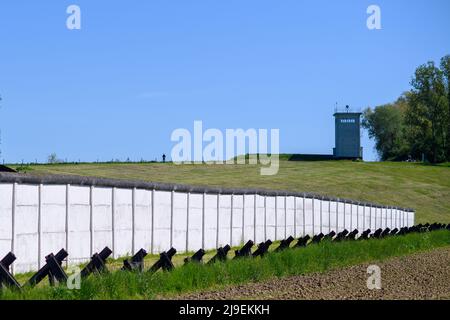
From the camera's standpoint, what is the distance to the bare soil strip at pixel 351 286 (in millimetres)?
16609

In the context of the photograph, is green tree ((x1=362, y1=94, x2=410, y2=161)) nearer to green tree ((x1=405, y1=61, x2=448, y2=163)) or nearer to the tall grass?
green tree ((x1=405, y1=61, x2=448, y2=163))

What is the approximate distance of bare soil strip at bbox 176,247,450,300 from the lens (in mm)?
16609

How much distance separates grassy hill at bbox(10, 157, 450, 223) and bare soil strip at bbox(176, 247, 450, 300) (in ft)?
170

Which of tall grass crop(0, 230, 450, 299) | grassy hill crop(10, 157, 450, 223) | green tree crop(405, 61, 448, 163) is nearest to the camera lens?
tall grass crop(0, 230, 450, 299)

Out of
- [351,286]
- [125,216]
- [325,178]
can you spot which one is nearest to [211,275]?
[351,286]

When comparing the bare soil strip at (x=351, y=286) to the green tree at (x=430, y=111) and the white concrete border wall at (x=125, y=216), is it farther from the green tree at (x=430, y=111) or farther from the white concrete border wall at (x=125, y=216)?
the green tree at (x=430, y=111)

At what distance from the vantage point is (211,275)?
18812 mm

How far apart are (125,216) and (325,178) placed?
67.0 metres

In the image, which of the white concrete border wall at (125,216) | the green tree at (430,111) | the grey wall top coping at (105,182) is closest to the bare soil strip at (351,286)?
the white concrete border wall at (125,216)

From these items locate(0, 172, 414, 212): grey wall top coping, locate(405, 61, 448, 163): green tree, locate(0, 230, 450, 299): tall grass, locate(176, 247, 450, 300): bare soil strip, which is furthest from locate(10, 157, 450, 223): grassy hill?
locate(176, 247, 450, 300): bare soil strip

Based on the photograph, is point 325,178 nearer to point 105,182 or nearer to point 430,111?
point 430,111
